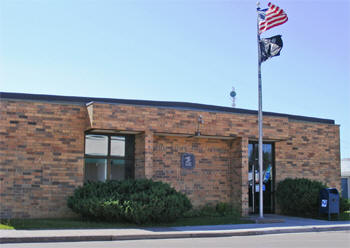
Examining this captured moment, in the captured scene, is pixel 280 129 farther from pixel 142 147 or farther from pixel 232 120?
pixel 142 147

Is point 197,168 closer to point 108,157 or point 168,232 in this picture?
point 108,157

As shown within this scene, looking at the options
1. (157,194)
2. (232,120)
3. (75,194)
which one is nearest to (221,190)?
(232,120)

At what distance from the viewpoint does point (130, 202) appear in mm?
14805

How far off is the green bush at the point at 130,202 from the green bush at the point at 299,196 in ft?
18.6

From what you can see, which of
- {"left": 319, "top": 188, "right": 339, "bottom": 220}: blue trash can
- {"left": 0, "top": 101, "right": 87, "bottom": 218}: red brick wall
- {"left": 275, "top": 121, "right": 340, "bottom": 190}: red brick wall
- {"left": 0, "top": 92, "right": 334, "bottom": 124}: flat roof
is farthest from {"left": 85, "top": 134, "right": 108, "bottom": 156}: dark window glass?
{"left": 319, "top": 188, "right": 339, "bottom": 220}: blue trash can

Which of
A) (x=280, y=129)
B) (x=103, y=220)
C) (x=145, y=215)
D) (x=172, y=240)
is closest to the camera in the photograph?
(x=172, y=240)

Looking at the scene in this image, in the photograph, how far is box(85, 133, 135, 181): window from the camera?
17516mm

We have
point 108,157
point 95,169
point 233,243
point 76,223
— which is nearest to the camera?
point 233,243

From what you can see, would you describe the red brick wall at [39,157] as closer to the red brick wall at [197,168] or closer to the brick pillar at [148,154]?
the brick pillar at [148,154]

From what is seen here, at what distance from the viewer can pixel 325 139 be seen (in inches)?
877

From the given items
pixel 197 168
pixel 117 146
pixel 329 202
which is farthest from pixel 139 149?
pixel 329 202

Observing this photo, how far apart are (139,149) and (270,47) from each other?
6091 millimetres

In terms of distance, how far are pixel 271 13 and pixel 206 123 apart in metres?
4.71

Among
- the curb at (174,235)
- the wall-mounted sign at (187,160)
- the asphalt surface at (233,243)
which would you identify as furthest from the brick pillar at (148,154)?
the asphalt surface at (233,243)
